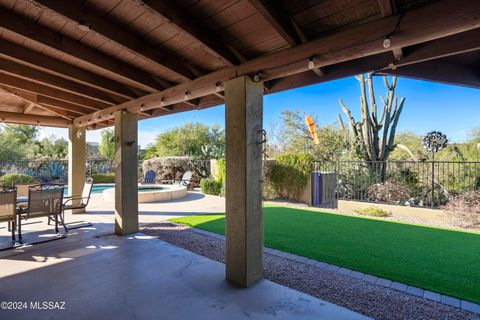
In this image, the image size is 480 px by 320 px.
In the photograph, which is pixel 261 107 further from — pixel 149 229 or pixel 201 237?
pixel 149 229

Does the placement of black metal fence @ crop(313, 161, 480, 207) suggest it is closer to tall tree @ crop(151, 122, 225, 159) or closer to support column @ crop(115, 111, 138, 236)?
support column @ crop(115, 111, 138, 236)

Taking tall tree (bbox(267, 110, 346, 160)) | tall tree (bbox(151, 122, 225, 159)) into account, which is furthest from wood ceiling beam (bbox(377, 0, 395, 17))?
tall tree (bbox(151, 122, 225, 159))

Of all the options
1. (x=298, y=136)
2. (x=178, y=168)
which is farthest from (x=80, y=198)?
(x=298, y=136)

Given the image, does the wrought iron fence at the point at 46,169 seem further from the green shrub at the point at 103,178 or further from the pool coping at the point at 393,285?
the pool coping at the point at 393,285

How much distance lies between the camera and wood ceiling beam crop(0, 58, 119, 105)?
4.39 m

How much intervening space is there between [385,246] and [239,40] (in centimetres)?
453

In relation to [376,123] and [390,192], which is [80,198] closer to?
[390,192]

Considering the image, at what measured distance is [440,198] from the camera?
8.05 metres

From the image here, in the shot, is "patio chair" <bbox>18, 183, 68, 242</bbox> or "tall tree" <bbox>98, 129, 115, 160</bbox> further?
"tall tree" <bbox>98, 129, 115, 160</bbox>

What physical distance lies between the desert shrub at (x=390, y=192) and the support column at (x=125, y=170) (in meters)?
7.24

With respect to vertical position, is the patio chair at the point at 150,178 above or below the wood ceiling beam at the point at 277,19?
below

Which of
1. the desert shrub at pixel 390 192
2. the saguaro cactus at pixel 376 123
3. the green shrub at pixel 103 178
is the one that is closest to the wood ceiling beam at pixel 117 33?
the desert shrub at pixel 390 192

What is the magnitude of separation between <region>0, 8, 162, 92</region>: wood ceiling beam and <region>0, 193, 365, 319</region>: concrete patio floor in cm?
308

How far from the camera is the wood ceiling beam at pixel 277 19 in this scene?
8.10ft
